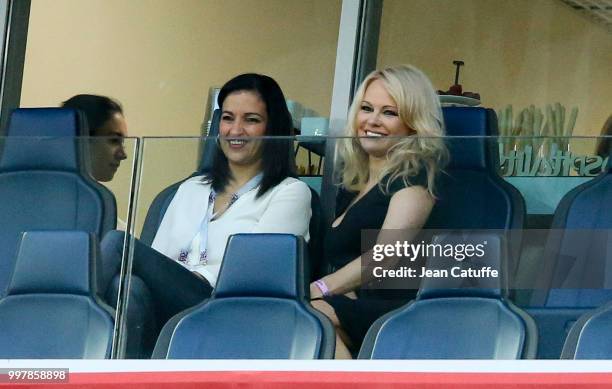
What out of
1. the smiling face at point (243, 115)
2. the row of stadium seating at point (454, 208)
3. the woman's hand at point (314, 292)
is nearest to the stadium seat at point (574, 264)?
the row of stadium seating at point (454, 208)

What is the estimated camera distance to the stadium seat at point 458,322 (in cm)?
412

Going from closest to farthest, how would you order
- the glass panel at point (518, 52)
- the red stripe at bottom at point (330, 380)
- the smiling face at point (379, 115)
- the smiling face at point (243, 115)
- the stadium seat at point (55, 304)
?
the red stripe at bottom at point (330, 380) < the stadium seat at point (55, 304) < the smiling face at point (379, 115) < the smiling face at point (243, 115) < the glass panel at point (518, 52)

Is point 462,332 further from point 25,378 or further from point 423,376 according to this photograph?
point 25,378

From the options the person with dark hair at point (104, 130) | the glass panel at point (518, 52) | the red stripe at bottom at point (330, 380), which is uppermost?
the glass panel at point (518, 52)

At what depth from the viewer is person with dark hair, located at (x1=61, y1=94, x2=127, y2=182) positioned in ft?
15.0

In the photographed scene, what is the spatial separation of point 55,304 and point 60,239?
197mm

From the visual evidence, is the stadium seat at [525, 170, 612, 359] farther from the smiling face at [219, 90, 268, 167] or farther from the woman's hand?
the smiling face at [219, 90, 268, 167]

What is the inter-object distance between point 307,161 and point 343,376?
25.3 inches

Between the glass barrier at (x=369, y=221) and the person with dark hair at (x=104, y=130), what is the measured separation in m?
0.11

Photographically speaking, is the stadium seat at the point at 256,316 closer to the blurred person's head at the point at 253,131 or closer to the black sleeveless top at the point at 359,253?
the black sleeveless top at the point at 359,253

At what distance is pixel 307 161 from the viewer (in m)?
4.41

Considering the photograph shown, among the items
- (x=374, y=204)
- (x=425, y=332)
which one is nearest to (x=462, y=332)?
(x=425, y=332)

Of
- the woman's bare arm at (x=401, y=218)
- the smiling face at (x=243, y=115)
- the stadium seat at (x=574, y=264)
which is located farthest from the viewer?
the smiling face at (x=243, y=115)

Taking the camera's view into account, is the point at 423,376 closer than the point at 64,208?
Yes
